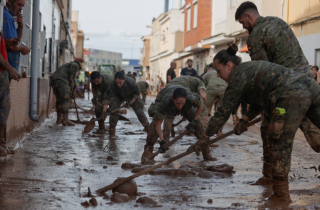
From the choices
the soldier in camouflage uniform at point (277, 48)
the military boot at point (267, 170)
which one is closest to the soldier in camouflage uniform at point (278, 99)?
the soldier in camouflage uniform at point (277, 48)

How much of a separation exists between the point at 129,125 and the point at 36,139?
3858 millimetres

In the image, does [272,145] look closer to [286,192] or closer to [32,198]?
[286,192]

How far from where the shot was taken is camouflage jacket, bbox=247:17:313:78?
4738mm

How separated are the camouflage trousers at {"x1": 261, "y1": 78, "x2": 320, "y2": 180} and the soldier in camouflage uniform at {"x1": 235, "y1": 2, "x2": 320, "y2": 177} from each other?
65cm

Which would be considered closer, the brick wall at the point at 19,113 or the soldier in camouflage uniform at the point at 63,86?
the brick wall at the point at 19,113

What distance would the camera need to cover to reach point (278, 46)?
15.6ft

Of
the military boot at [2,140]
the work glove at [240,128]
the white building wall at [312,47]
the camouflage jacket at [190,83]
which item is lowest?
the military boot at [2,140]

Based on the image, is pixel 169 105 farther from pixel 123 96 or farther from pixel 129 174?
pixel 123 96

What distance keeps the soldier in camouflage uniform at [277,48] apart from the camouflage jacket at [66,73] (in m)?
6.69

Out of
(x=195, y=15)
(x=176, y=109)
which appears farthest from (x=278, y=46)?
(x=195, y=15)

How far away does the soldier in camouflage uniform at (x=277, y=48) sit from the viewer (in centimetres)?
470

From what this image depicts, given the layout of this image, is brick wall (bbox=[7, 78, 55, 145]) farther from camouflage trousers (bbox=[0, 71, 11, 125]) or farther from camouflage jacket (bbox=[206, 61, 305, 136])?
camouflage jacket (bbox=[206, 61, 305, 136])

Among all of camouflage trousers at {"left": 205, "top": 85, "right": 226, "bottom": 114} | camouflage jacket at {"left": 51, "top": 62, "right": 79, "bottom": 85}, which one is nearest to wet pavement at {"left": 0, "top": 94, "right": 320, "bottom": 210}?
camouflage trousers at {"left": 205, "top": 85, "right": 226, "bottom": 114}

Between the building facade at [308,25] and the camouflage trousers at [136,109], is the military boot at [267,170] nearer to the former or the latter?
the camouflage trousers at [136,109]
